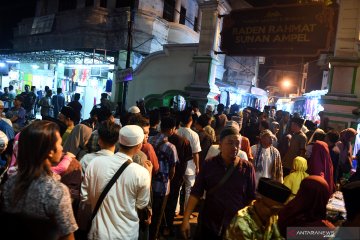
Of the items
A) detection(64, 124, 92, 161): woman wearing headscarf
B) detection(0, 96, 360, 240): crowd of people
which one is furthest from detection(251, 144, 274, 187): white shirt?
detection(64, 124, 92, 161): woman wearing headscarf

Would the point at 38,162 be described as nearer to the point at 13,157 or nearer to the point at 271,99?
the point at 13,157

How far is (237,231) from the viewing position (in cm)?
244

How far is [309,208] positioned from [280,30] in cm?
915

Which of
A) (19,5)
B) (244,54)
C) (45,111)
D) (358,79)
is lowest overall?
(45,111)

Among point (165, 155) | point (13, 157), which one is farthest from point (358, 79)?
point (13, 157)

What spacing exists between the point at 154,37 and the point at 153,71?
191 inches

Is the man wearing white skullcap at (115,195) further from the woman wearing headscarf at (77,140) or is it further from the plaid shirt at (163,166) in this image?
the woman wearing headscarf at (77,140)

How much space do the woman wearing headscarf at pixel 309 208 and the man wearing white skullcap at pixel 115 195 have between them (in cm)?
139

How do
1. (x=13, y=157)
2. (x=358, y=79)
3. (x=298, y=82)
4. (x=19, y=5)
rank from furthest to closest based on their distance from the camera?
1. (x=298, y=82)
2. (x=19, y=5)
3. (x=358, y=79)
4. (x=13, y=157)

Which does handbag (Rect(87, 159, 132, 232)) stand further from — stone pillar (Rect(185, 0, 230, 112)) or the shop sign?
the shop sign

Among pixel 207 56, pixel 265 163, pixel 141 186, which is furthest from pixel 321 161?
pixel 207 56

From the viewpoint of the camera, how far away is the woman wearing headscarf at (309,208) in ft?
8.78

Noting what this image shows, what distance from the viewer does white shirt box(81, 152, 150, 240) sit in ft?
9.53

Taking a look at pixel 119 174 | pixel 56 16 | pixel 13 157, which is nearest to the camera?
pixel 119 174
